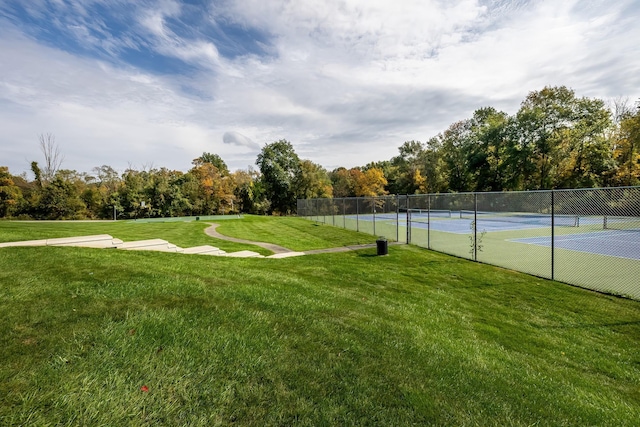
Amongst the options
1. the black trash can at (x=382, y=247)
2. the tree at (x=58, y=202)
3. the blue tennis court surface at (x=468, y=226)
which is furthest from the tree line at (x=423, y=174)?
the black trash can at (x=382, y=247)

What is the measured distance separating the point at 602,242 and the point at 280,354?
1598 cm

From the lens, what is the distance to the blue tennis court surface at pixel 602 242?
1049cm

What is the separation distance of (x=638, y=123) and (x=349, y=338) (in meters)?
32.2

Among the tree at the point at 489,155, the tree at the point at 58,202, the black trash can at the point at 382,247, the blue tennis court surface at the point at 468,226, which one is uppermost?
the tree at the point at 489,155

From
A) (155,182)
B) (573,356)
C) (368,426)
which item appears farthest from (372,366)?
(155,182)

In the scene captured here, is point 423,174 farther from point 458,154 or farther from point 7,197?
point 7,197

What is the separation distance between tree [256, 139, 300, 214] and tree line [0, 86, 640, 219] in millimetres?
156

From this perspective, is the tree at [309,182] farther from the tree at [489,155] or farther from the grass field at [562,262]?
the grass field at [562,262]

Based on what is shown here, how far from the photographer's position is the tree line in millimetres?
27172

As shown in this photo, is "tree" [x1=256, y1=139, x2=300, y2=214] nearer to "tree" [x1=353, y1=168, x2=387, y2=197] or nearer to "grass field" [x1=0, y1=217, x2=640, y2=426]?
"tree" [x1=353, y1=168, x2=387, y2=197]

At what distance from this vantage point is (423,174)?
47.6 metres

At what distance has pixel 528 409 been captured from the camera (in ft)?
8.36

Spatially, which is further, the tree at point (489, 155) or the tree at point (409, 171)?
the tree at point (409, 171)

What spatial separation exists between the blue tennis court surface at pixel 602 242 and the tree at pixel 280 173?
3313 centimetres
